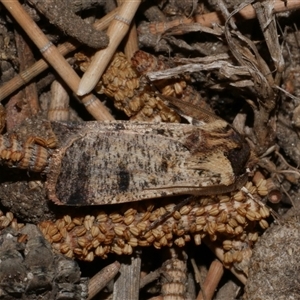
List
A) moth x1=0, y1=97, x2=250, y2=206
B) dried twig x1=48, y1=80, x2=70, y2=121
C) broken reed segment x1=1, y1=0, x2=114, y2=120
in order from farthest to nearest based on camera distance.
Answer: dried twig x1=48, y1=80, x2=70, y2=121 → broken reed segment x1=1, y1=0, x2=114, y2=120 → moth x1=0, y1=97, x2=250, y2=206

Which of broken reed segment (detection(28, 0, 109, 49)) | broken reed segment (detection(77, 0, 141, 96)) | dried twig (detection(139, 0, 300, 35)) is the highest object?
broken reed segment (detection(28, 0, 109, 49))

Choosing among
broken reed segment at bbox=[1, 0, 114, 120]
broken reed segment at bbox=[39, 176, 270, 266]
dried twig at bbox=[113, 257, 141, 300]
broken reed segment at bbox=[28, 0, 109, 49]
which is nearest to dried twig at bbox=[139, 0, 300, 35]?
broken reed segment at bbox=[28, 0, 109, 49]

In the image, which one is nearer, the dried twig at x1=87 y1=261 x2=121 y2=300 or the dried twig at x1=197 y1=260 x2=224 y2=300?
the dried twig at x1=87 y1=261 x2=121 y2=300

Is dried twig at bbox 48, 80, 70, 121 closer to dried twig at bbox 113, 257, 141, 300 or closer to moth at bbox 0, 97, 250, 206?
moth at bbox 0, 97, 250, 206

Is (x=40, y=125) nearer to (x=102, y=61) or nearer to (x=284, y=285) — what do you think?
(x=102, y=61)

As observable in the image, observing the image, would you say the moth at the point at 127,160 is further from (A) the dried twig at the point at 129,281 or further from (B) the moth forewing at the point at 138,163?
(A) the dried twig at the point at 129,281

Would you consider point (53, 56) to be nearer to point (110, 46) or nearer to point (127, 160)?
point (110, 46)
